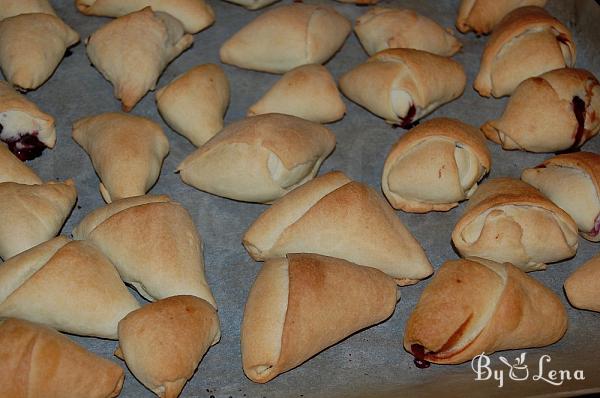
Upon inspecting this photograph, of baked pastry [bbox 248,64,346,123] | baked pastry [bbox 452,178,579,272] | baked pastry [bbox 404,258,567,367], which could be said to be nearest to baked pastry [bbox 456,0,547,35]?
baked pastry [bbox 248,64,346,123]

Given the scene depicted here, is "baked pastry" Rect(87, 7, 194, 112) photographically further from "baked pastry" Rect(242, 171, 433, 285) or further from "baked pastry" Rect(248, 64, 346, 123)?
"baked pastry" Rect(242, 171, 433, 285)

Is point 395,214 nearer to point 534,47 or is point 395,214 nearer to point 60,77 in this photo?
point 534,47

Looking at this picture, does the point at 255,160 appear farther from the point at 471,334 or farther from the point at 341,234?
the point at 471,334

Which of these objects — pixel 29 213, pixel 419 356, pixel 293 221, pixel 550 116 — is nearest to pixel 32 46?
pixel 29 213

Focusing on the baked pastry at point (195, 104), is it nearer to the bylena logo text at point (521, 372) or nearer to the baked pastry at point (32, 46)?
the baked pastry at point (32, 46)

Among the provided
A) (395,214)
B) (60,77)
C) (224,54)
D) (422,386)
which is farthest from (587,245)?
(60,77)
